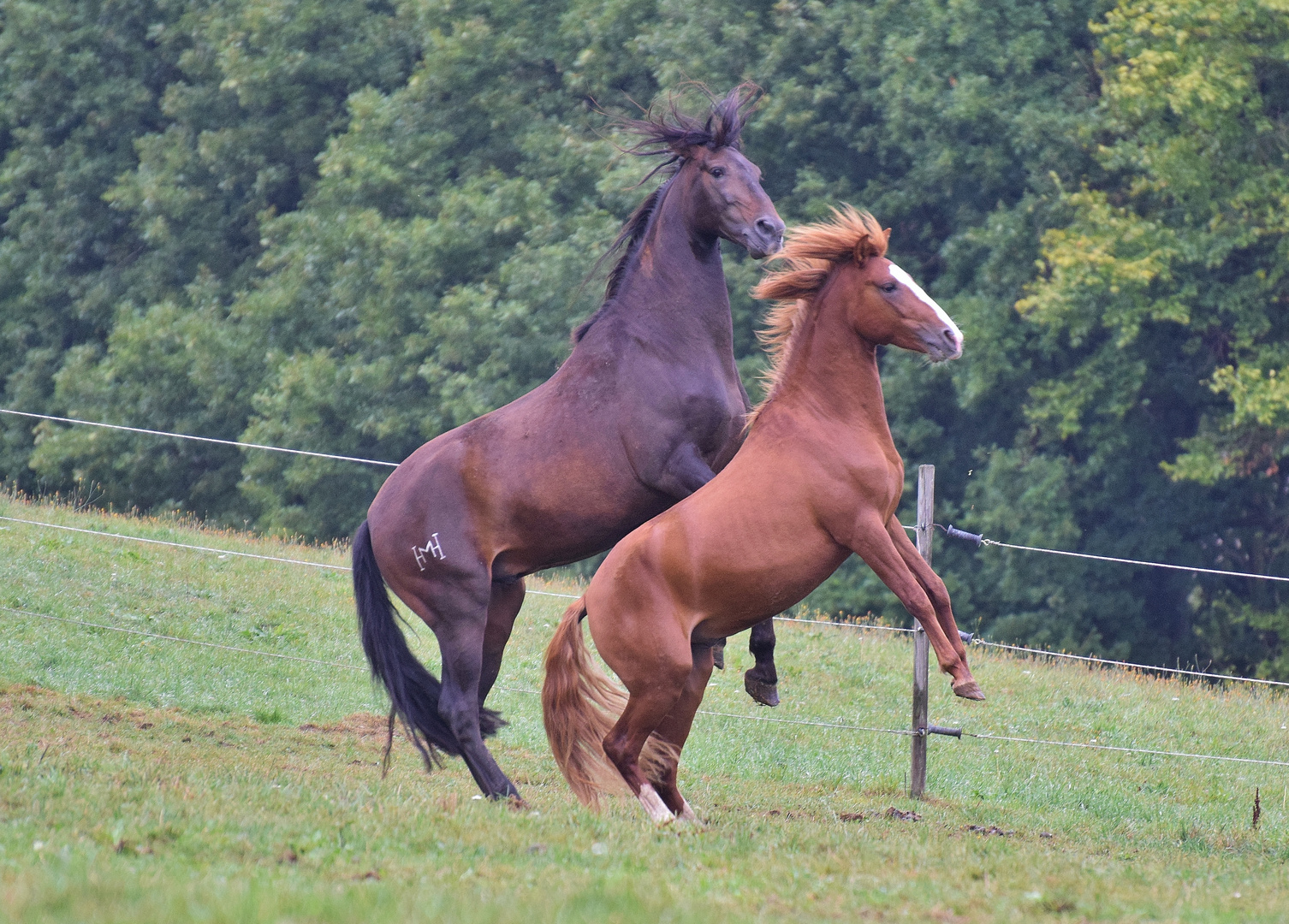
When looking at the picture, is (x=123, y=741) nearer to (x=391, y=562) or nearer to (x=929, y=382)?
(x=391, y=562)

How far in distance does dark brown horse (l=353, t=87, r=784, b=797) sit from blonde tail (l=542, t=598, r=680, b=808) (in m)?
0.52

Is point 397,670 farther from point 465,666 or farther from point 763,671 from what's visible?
point 763,671

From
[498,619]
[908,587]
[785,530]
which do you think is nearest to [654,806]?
[785,530]

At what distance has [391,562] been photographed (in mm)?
7570

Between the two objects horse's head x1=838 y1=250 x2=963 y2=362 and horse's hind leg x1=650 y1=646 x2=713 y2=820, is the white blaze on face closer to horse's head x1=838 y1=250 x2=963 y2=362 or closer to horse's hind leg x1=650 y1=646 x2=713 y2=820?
horse's head x1=838 y1=250 x2=963 y2=362

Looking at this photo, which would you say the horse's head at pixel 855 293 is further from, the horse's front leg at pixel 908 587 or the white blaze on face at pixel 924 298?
the horse's front leg at pixel 908 587

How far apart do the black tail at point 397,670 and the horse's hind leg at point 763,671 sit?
1533mm

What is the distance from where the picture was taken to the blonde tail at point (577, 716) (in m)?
6.83

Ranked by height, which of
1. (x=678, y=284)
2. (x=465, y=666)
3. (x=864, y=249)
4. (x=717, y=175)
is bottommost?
(x=465, y=666)

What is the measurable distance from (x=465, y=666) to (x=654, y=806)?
4.80 ft

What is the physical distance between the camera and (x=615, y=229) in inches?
926

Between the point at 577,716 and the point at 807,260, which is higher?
the point at 807,260

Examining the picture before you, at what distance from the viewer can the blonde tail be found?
6832 millimetres

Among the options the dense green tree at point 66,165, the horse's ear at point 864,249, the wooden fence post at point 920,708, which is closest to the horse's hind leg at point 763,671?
the horse's ear at point 864,249
